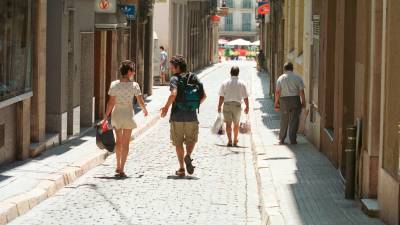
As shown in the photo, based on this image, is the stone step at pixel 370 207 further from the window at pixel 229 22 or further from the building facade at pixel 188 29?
the window at pixel 229 22

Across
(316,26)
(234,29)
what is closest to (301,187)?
(316,26)

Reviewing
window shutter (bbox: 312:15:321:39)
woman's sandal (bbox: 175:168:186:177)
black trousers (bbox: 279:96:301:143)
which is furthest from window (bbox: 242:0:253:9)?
woman's sandal (bbox: 175:168:186:177)

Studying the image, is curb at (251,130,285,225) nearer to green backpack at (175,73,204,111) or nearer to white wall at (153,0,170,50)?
green backpack at (175,73,204,111)

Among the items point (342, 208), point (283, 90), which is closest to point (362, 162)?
point (342, 208)

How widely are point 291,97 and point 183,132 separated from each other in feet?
15.4

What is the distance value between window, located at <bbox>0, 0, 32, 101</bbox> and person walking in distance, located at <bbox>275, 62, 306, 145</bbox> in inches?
197

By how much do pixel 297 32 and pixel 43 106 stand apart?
29.0 ft

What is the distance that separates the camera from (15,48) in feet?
51.3

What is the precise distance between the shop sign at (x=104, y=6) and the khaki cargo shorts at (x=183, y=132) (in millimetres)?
9545

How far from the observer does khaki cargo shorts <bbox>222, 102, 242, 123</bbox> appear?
19.8m

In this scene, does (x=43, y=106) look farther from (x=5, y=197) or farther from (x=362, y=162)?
(x=362, y=162)

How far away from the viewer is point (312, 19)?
2047cm

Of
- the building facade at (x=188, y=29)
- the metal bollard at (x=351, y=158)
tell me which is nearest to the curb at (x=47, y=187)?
the metal bollard at (x=351, y=158)

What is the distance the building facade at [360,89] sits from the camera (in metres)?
10.4
